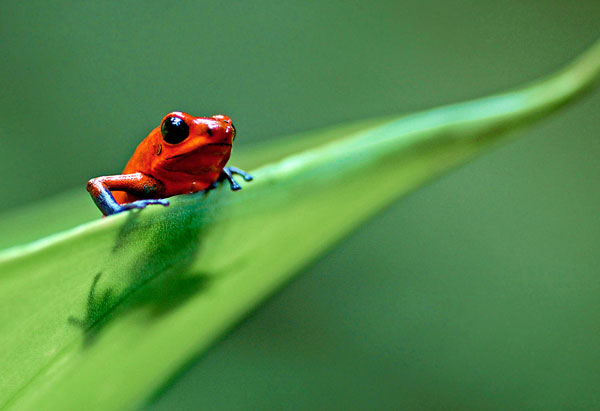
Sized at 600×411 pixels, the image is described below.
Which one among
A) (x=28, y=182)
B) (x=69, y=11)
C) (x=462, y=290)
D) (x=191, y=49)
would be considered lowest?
(x=462, y=290)

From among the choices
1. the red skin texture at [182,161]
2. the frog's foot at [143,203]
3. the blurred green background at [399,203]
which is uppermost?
the frog's foot at [143,203]

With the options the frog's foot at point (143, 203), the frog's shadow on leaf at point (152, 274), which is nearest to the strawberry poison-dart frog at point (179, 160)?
the frog's foot at point (143, 203)

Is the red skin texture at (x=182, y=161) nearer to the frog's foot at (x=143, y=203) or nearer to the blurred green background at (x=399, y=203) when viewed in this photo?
the frog's foot at (x=143, y=203)

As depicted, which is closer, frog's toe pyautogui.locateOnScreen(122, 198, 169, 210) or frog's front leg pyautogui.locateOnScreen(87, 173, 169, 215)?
frog's toe pyautogui.locateOnScreen(122, 198, 169, 210)

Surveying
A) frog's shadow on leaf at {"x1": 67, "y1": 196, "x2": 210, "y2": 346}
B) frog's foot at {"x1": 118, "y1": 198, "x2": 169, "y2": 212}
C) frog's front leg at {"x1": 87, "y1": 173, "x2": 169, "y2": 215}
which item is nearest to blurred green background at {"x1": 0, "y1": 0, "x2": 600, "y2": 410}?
frog's front leg at {"x1": 87, "y1": 173, "x2": 169, "y2": 215}

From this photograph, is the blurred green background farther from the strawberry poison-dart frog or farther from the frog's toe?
the frog's toe

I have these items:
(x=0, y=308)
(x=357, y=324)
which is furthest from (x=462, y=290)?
(x=0, y=308)

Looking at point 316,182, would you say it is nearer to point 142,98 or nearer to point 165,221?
point 165,221
